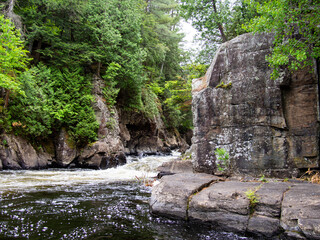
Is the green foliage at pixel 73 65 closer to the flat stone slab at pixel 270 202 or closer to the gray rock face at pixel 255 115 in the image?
the gray rock face at pixel 255 115

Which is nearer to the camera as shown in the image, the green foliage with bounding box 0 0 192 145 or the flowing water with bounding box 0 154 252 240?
the flowing water with bounding box 0 154 252 240

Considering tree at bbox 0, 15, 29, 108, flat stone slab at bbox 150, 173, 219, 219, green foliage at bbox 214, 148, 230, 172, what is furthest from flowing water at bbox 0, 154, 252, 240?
tree at bbox 0, 15, 29, 108

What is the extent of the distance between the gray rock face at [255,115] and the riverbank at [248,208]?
2.73 meters

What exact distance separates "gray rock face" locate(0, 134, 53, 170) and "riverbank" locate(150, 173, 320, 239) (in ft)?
29.7

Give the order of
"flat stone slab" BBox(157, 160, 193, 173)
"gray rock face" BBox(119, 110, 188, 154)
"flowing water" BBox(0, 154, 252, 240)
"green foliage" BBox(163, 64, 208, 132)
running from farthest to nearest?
1. "gray rock face" BBox(119, 110, 188, 154)
2. "green foliage" BBox(163, 64, 208, 132)
3. "flat stone slab" BBox(157, 160, 193, 173)
4. "flowing water" BBox(0, 154, 252, 240)

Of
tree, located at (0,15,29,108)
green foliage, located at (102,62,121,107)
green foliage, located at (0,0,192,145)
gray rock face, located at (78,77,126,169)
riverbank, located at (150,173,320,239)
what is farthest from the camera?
green foliage, located at (102,62,121,107)

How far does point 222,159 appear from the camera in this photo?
8.07 m

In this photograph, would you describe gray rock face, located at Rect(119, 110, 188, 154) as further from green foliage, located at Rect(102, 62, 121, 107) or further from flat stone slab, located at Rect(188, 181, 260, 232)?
flat stone slab, located at Rect(188, 181, 260, 232)

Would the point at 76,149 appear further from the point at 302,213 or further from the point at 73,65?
the point at 302,213

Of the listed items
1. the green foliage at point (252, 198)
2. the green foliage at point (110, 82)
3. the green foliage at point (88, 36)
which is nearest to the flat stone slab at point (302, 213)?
the green foliage at point (252, 198)

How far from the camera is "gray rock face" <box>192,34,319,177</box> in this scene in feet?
23.8

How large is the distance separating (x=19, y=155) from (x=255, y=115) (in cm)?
1129

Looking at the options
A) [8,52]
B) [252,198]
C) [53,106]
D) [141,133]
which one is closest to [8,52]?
[8,52]

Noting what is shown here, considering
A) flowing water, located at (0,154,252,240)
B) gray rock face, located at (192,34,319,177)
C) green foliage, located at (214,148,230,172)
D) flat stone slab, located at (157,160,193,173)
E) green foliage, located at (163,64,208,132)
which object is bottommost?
flowing water, located at (0,154,252,240)
